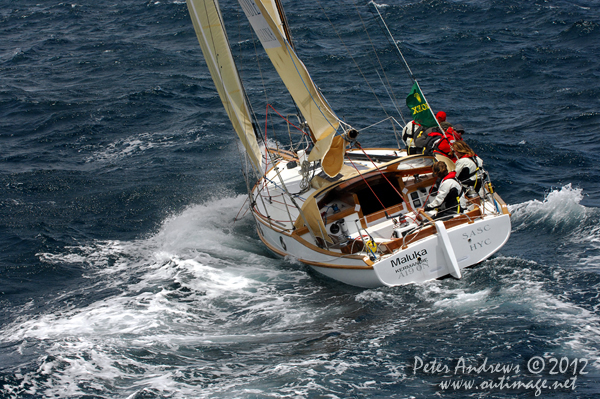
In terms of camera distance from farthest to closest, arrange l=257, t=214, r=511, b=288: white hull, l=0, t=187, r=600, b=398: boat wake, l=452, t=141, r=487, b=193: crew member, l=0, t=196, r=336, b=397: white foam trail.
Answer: l=452, t=141, r=487, b=193: crew member → l=257, t=214, r=511, b=288: white hull → l=0, t=196, r=336, b=397: white foam trail → l=0, t=187, r=600, b=398: boat wake

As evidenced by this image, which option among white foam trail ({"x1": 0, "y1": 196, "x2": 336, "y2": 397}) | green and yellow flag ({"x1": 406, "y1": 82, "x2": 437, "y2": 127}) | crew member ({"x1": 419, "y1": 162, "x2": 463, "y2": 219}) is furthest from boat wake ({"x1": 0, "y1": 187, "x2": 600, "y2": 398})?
green and yellow flag ({"x1": 406, "y1": 82, "x2": 437, "y2": 127})

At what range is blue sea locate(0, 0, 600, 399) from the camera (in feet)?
25.6

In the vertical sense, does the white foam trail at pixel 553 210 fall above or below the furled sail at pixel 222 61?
below

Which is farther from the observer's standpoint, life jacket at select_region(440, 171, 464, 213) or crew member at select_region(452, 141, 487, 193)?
crew member at select_region(452, 141, 487, 193)

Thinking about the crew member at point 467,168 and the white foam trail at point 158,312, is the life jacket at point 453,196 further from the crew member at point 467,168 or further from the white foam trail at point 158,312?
the white foam trail at point 158,312

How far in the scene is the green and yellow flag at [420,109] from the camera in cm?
1188

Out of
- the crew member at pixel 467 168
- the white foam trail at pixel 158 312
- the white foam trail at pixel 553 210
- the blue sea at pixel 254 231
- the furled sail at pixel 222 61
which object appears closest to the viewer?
the blue sea at pixel 254 231

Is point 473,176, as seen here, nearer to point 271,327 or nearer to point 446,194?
point 446,194

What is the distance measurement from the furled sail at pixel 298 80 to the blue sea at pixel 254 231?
2903 mm

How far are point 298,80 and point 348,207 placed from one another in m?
2.70

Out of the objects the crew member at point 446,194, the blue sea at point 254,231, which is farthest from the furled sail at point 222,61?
the crew member at point 446,194

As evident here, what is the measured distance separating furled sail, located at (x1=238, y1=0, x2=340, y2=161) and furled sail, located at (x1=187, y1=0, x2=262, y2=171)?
1.09m

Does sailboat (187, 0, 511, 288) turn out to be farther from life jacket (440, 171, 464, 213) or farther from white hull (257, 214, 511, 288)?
life jacket (440, 171, 464, 213)

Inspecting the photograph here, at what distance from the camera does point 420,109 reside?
12.0 meters
